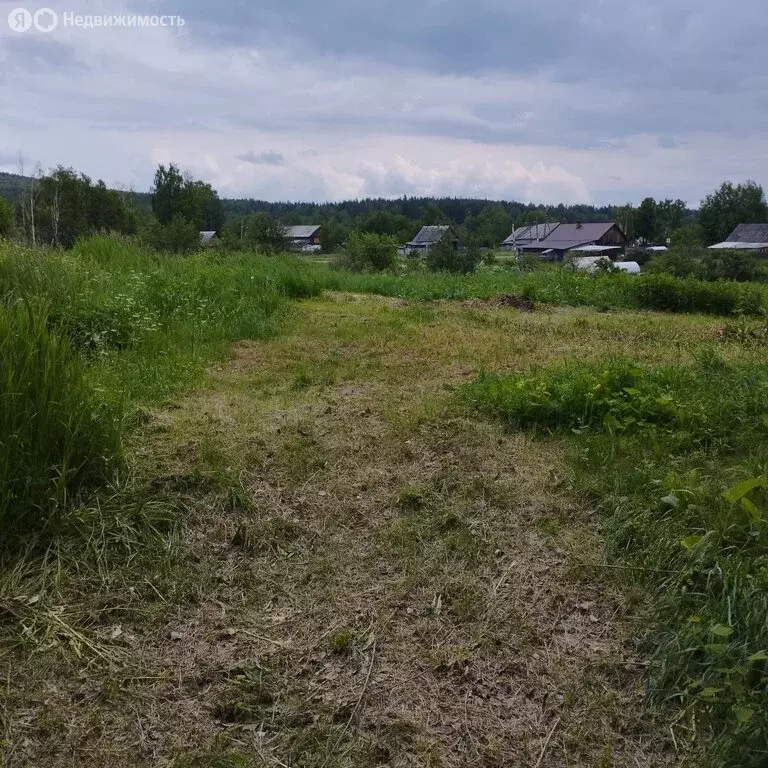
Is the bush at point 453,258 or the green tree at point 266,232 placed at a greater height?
the green tree at point 266,232

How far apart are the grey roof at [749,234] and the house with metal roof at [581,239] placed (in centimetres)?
828

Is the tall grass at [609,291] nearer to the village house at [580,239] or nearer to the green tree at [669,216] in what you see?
the village house at [580,239]

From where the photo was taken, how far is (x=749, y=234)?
5222cm

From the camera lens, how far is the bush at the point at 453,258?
58.4ft

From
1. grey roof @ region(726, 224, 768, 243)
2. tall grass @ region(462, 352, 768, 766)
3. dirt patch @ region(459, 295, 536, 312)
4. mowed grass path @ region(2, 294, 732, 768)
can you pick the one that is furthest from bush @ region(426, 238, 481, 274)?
grey roof @ region(726, 224, 768, 243)

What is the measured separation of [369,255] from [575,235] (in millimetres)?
41714

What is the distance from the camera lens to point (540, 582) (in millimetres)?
2559

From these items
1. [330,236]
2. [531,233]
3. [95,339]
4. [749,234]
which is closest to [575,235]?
[531,233]

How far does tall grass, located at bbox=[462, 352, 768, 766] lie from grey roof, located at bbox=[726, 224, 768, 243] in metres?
53.9

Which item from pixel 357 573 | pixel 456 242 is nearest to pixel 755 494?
pixel 357 573

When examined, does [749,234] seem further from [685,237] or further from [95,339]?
[95,339]

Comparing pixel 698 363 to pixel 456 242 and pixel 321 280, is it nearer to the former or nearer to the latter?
pixel 321 280

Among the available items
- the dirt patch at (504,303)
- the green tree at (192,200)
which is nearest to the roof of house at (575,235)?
the green tree at (192,200)

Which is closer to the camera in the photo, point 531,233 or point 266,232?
point 266,232
